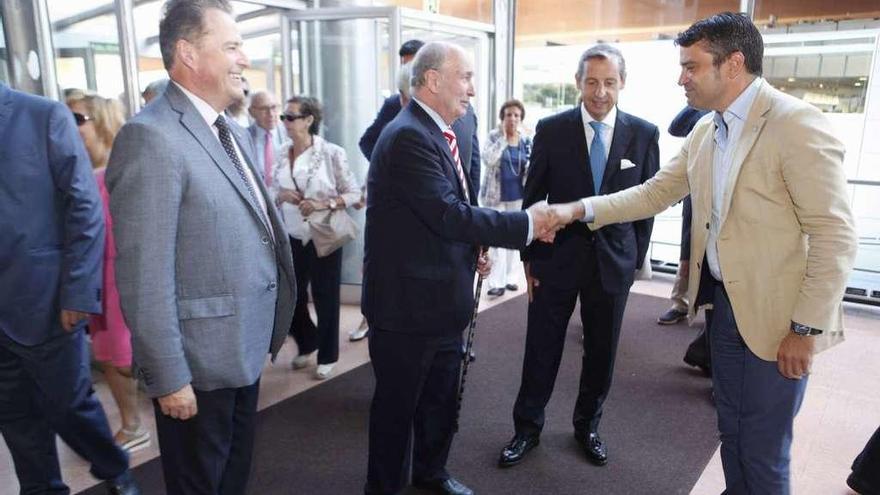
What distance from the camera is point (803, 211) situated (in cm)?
151

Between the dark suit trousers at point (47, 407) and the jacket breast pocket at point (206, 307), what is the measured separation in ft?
2.81

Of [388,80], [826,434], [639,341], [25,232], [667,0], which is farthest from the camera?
[667,0]

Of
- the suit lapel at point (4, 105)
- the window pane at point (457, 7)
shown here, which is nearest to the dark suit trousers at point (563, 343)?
the suit lapel at point (4, 105)

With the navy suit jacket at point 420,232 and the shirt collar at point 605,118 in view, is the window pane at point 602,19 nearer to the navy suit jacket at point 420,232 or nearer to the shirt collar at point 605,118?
the shirt collar at point 605,118

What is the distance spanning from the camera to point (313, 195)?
3430 mm

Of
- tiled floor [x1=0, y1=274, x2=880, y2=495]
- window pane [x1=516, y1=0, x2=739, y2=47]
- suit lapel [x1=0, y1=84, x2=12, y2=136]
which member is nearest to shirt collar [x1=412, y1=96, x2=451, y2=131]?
suit lapel [x1=0, y1=84, x2=12, y2=136]

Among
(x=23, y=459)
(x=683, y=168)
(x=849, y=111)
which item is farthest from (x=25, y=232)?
(x=849, y=111)

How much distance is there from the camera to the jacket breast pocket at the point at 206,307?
1.45 meters

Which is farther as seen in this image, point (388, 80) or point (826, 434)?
point (388, 80)

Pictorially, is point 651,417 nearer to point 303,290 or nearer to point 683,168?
point 683,168

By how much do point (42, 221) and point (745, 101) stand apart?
7.17 feet

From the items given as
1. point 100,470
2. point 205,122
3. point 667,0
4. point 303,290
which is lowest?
point 100,470

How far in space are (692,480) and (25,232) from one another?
2.66 metres

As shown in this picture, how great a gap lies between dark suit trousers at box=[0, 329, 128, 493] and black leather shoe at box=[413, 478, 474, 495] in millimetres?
1201
